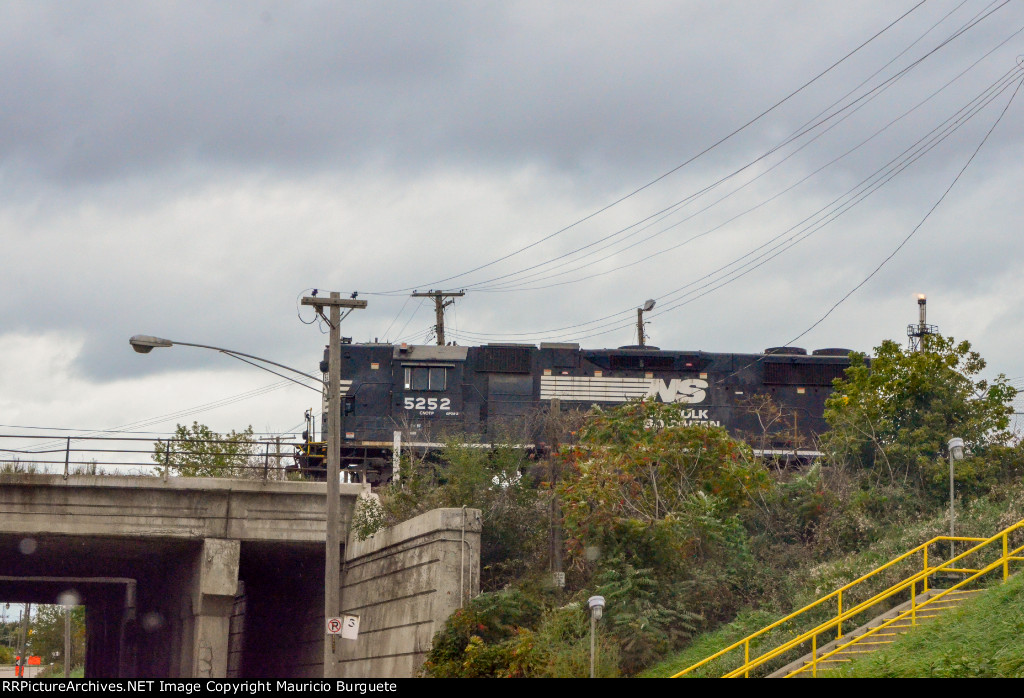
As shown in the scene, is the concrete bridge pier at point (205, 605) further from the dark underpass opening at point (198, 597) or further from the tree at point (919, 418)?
the tree at point (919, 418)

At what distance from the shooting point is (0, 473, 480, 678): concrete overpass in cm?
2169

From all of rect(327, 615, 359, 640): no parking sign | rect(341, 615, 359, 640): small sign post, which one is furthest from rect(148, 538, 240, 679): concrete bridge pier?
rect(341, 615, 359, 640): small sign post

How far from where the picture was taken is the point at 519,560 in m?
23.0

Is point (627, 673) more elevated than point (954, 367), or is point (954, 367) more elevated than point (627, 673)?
point (954, 367)

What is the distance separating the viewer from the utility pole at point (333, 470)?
753 inches

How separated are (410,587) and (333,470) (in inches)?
153

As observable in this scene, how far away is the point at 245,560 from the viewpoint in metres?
31.8

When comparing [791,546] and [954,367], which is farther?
[954,367]

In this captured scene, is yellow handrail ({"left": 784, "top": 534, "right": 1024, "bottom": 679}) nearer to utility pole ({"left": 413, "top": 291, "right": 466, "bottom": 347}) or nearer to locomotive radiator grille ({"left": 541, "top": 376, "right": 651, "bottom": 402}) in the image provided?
locomotive radiator grille ({"left": 541, "top": 376, "right": 651, "bottom": 402})

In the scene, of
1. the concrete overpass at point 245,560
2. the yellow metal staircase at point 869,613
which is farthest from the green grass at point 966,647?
the concrete overpass at point 245,560

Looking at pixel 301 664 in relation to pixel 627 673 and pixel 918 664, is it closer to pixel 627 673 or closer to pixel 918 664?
pixel 627 673

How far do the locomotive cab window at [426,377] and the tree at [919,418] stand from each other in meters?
12.9
